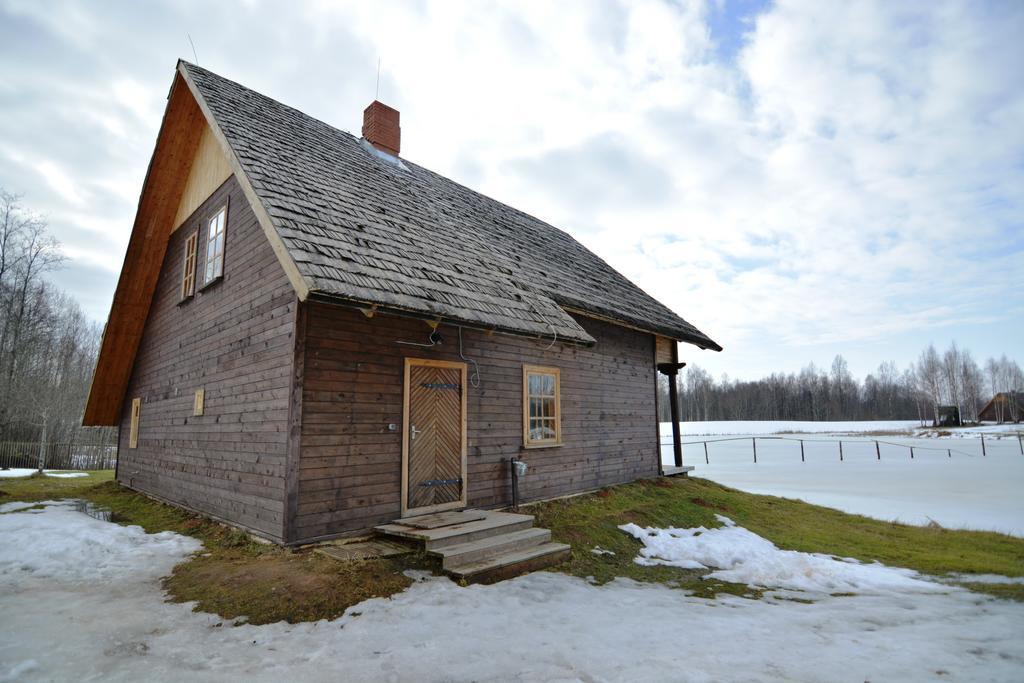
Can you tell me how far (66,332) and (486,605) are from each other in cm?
3799

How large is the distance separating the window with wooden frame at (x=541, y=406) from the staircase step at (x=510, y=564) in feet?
8.16

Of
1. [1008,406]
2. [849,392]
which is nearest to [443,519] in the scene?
[1008,406]

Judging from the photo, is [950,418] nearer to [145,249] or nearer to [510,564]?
[510,564]

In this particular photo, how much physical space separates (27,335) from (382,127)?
2215 centimetres

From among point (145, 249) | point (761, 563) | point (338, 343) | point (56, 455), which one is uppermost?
point (145, 249)

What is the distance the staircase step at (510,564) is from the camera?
17.4ft

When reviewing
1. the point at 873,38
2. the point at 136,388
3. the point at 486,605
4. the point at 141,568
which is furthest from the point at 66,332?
the point at 873,38

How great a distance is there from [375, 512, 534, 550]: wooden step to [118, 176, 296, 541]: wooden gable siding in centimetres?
137

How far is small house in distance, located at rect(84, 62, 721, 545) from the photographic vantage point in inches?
238

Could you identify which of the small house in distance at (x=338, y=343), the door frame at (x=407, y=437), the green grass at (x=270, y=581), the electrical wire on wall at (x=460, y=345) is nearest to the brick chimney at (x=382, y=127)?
the small house in distance at (x=338, y=343)

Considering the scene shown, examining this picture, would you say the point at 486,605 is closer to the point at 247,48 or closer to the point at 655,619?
the point at 655,619

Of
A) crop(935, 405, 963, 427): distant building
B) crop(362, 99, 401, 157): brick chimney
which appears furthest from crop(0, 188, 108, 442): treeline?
crop(935, 405, 963, 427): distant building

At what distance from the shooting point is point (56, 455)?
20922 millimetres

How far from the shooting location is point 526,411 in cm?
880
